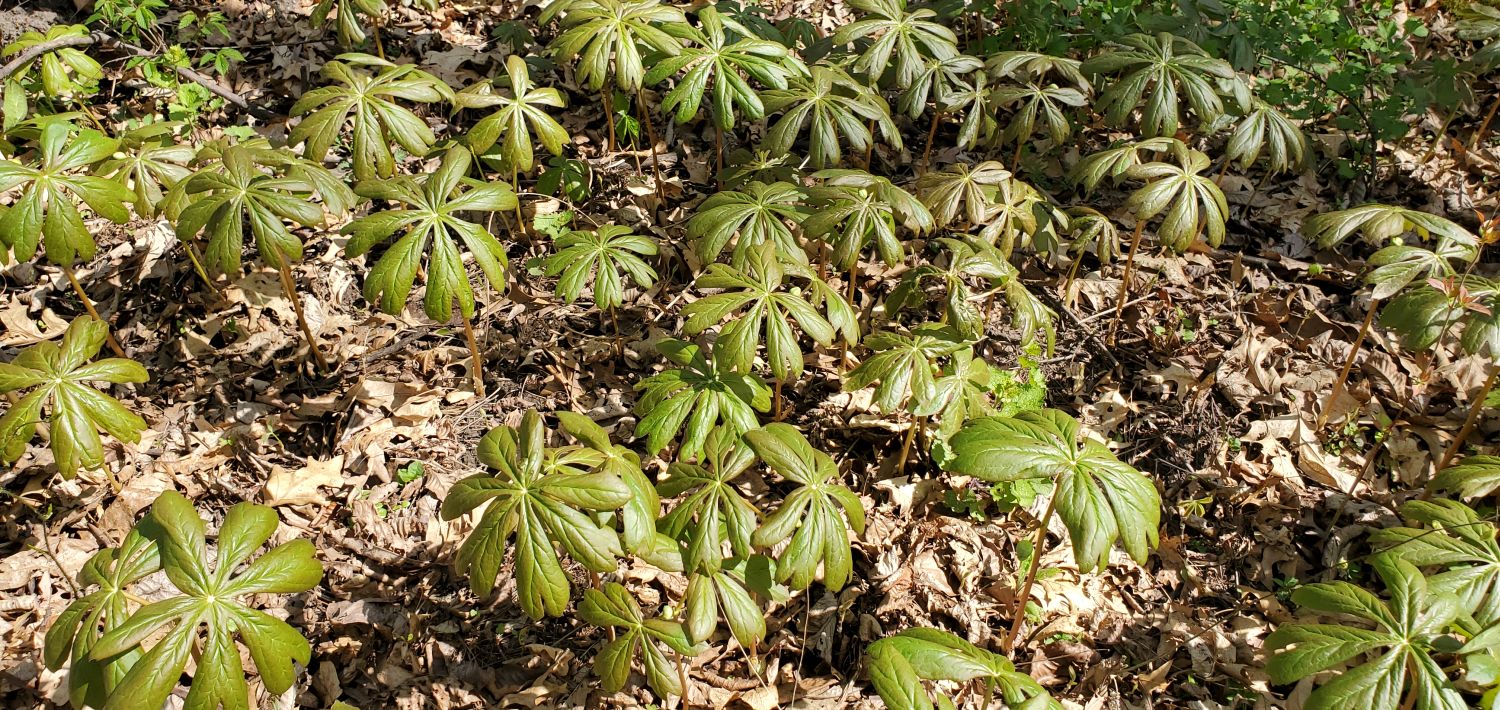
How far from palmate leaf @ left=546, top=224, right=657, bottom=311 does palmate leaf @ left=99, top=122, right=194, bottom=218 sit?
1352 millimetres

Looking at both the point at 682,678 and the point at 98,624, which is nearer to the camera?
the point at 98,624

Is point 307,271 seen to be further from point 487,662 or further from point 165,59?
point 487,662

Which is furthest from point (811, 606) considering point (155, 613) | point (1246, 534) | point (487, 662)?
point (155, 613)

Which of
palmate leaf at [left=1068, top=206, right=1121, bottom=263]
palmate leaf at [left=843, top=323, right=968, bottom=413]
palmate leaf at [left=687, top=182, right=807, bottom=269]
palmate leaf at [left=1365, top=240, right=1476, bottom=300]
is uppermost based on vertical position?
palmate leaf at [left=1365, top=240, right=1476, bottom=300]

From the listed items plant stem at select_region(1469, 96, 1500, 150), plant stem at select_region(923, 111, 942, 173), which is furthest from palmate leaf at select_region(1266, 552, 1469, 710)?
plant stem at select_region(1469, 96, 1500, 150)

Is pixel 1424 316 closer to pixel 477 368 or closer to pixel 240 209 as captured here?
pixel 477 368

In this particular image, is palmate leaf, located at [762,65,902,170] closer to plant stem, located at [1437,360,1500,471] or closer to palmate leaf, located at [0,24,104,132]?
plant stem, located at [1437,360,1500,471]

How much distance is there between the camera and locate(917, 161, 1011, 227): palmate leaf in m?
3.24

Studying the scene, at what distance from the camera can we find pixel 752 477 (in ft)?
10.8

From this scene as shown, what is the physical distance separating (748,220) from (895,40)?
1143mm

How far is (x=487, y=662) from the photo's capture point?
284 cm

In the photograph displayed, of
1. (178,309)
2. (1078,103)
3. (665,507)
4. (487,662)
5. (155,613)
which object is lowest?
(487,662)

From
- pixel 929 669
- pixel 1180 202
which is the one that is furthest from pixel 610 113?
pixel 929 669

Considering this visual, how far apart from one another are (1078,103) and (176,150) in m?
3.36
